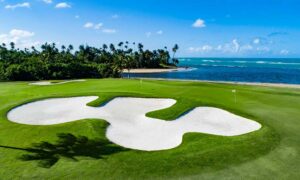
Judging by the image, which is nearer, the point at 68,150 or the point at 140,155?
the point at 140,155

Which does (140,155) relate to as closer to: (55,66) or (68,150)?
(68,150)

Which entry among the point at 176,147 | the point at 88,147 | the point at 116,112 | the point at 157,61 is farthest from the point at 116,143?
the point at 157,61

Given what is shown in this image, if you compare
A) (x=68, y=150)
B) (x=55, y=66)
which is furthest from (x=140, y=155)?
(x=55, y=66)

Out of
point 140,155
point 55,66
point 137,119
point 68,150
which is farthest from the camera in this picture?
point 55,66

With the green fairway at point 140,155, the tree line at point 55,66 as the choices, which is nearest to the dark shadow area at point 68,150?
the green fairway at point 140,155

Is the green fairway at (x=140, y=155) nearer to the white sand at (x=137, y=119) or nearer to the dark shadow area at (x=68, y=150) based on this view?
the dark shadow area at (x=68, y=150)

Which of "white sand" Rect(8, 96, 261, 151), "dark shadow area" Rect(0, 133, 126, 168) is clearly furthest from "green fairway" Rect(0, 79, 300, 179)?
"white sand" Rect(8, 96, 261, 151)
